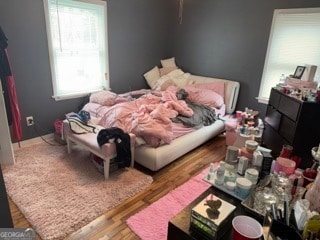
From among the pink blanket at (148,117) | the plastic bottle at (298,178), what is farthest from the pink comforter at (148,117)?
the plastic bottle at (298,178)

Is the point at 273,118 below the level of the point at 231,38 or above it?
below

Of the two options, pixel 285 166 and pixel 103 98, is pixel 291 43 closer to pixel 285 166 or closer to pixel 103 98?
pixel 285 166

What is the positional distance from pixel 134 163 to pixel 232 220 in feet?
5.76

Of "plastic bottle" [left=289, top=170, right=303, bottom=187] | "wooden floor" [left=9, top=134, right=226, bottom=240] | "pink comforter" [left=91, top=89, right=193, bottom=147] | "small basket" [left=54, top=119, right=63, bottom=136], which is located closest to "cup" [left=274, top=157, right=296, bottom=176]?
"plastic bottle" [left=289, top=170, right=303, bottom=187]

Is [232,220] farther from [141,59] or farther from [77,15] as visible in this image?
[141,59]

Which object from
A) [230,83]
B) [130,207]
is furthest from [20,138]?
[230,83]

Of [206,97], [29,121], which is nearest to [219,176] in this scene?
[206,97]

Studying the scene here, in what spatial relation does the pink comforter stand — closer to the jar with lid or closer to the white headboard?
the white headboard

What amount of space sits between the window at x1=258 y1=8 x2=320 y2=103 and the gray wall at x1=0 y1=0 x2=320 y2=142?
10cm

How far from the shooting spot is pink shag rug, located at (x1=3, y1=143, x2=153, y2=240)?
178 centimetres

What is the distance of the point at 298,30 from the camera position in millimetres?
3174

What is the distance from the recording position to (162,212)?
6.30ft

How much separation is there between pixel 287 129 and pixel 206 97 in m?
1.37

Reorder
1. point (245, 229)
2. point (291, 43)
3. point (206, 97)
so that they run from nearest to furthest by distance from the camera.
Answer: point (245, 229) → point (291, 43) → point (206, 97)
